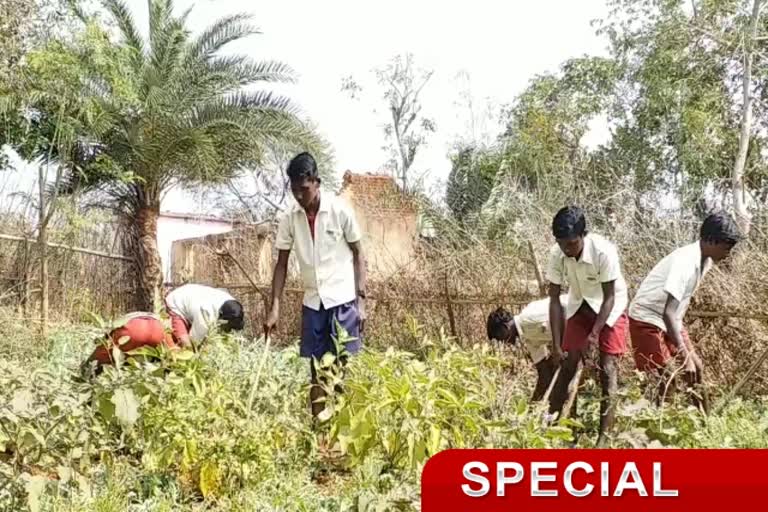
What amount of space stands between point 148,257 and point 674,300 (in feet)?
31.5

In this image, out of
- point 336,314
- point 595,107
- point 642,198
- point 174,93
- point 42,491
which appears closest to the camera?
point 42,491

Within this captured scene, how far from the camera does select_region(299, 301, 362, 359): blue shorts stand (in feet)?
14.5

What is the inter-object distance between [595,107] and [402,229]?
645 cm

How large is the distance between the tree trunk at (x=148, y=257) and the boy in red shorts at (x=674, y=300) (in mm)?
9134

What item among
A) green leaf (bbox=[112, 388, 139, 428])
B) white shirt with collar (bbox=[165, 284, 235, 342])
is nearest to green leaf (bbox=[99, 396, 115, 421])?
green leaf (bbox=[112, 388, 139, 428])

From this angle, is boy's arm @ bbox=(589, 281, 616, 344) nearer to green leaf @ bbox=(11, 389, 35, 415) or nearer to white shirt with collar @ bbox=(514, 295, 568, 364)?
white shirt with collar @ bbox=(514, 295, 568, 364)

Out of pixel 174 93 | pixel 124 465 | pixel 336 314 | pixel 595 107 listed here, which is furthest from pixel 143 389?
pixel 595 107

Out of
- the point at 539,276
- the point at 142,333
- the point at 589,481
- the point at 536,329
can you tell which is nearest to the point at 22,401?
the point at 142,333

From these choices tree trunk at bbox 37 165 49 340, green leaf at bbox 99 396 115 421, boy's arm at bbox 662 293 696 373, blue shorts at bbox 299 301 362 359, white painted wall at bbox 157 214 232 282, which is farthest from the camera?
white painted wall at bbox 157 214 232 282

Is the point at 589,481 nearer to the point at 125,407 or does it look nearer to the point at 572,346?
the point at 125,407

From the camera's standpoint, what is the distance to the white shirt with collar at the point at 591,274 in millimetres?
4215

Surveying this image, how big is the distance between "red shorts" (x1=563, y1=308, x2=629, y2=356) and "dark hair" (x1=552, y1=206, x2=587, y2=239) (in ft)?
1.65

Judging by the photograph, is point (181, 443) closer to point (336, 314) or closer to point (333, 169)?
point (336, 314)

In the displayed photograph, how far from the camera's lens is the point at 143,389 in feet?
9.74
